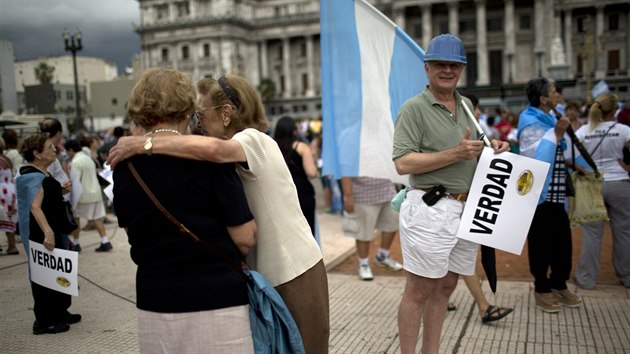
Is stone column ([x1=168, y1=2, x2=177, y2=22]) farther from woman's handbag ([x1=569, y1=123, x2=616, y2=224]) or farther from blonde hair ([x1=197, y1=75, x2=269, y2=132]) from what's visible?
blonde hair ([x1=197, y1=75, x2=269, y2=132])

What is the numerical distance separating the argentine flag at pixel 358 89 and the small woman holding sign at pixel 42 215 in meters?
2.41

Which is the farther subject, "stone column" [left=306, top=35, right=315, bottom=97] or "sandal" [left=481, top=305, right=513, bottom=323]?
"stone column" [left=306, top=35, right=315, bottom=97]

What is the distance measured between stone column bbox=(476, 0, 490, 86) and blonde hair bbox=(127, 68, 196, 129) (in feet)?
196

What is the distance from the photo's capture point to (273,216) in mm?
2309

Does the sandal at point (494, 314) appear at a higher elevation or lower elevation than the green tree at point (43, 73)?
lower

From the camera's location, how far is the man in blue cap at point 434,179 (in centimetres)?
311

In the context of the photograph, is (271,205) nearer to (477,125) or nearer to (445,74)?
(445,74)

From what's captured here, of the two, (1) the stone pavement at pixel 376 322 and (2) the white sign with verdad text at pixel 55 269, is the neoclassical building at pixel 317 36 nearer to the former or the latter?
(1) the stone pavement at pixel 376 322

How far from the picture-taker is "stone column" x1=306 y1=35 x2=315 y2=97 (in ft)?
234

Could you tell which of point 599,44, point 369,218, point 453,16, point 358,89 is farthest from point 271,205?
point 453,16

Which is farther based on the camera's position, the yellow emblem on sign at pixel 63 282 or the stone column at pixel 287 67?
the stone column at pixel 287 67

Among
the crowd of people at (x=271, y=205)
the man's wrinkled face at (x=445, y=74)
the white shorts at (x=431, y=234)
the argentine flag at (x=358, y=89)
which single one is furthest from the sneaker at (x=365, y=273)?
the man's wrinkled face at (x=445, y=74)

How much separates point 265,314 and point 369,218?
13.4 ft

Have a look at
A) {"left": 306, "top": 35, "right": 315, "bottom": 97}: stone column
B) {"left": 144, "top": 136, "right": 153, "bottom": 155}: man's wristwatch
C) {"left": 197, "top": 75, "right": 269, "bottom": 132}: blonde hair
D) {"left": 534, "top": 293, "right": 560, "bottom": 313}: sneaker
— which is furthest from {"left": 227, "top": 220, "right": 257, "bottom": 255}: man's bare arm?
{"left": 306, "top": 35, "right": 315, "bottom": 97}: stone column
